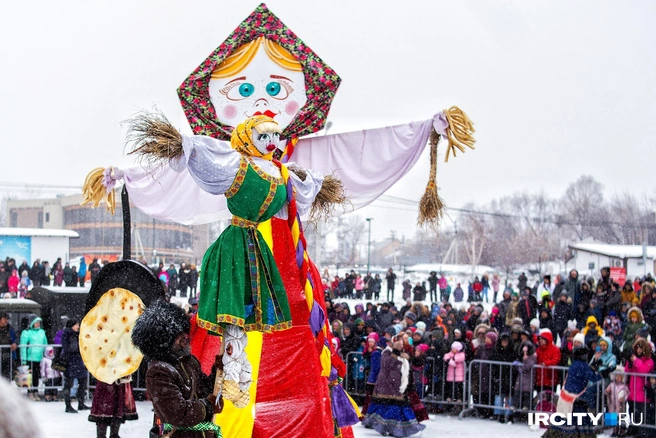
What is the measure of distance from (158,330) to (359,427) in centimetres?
753

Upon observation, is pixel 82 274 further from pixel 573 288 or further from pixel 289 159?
pixel 289 159

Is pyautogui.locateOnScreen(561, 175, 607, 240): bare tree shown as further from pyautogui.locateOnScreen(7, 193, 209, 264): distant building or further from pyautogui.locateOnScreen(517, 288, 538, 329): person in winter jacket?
pyautogui.locateOnScreen(517, 288, 538, 329): person in winter jacket

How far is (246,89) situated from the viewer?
735 cm

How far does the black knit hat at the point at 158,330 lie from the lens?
4660 millimetres

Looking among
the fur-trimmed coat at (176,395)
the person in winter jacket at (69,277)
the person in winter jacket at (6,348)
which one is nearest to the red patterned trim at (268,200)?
the fur-trimmed coat at (176,395)

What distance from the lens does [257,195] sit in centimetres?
576

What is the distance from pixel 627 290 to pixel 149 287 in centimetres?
1059

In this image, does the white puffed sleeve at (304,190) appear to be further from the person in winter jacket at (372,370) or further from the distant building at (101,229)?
the distant building at (101,229)

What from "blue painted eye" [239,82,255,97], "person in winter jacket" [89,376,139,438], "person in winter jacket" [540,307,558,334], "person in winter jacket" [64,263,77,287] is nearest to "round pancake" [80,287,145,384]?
"person in winter jacket" [89,376,139,438]

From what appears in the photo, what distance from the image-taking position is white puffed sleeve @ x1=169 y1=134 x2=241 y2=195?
541 centimetres

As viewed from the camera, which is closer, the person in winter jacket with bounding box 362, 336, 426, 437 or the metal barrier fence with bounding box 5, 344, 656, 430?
the metal barrier fence with bounding box 5, 344, 656, 430

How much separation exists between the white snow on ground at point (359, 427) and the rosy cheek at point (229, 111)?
480cm

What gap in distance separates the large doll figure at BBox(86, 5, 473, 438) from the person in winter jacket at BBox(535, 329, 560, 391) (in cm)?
528

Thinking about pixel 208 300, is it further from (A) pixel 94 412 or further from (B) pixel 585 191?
(B) pixel 585 191
